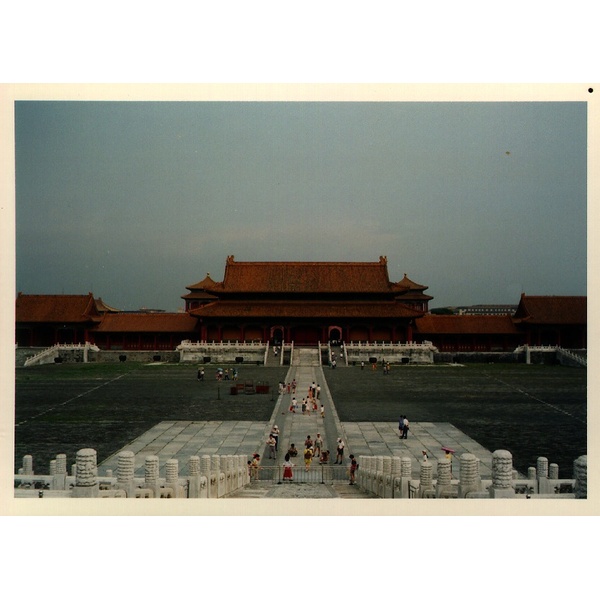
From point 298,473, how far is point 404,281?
144 feet

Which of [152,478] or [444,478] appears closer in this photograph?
[444,478]

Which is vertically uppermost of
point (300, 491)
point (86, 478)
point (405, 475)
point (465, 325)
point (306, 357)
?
point (465, 325)

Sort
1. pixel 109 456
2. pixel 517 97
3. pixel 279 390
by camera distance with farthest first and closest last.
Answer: pixel 279 390 → pixel 109 456 → pixel 517 97

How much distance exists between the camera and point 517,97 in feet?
54.1

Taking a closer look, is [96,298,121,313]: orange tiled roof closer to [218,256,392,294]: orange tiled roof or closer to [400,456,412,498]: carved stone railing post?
[218,256,392,294]: orange tiled roof

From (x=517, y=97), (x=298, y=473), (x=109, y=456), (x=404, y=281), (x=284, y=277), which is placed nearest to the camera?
(x=517, y=97)

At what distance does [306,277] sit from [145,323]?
12.2 meters

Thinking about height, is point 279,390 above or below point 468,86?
below

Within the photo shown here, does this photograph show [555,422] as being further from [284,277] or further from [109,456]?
[284,277]

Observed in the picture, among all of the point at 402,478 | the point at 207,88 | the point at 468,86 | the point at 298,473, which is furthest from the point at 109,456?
the point at 468,86

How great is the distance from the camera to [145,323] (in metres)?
56.5

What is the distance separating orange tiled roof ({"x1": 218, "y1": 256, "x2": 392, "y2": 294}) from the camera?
56.9 m

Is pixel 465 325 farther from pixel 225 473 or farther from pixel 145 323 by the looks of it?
pixel 225 473

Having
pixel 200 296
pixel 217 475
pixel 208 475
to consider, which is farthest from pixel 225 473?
pixel 200 296
